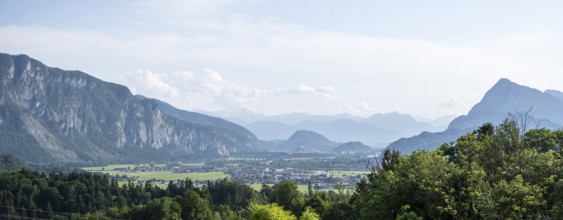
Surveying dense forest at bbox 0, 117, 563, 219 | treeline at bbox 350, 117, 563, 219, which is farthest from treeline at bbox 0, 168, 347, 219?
treeline at bbox 350, 117, 563, 219

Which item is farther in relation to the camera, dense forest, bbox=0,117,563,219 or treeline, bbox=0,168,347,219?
treeline, bbox=0,168,347,219

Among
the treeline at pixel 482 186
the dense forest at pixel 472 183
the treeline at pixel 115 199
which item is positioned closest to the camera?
Result: the treeline at pixel 482 186

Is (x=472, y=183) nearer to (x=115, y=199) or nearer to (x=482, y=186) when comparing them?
(x=482, y=186)

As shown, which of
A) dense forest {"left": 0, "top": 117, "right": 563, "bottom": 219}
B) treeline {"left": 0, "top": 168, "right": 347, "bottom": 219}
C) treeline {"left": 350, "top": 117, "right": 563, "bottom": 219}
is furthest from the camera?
treeline {"left": 0, "top": 168, "right": 347, "bottom": 219}

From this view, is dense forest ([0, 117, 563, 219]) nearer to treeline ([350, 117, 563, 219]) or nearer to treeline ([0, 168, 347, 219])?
treeline ([350, 117, 563, 219])

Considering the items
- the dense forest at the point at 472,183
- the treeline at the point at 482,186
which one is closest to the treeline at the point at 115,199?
the dense forest at the point at 472,183

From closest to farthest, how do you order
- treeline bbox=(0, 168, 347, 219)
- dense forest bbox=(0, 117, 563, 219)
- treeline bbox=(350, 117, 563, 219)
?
1. treeline bbox=(350, 117, 563, 219)
2. dense forest bbox=(0, 117, 563, 219)
3. treeline bbox=(0, 168, 347, 219)

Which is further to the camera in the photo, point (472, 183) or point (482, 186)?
point (472, 183)

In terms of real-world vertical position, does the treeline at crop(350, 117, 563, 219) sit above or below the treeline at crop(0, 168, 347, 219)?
above

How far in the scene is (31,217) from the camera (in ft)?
427

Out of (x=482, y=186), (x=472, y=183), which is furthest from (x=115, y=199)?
(x=482, y=186)

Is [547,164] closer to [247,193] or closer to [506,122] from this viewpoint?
[506,122]

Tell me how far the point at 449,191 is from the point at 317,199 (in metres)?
51.4

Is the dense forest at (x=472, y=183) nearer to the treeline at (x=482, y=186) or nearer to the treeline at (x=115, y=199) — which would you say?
the treeline at (x=482, y=186)
